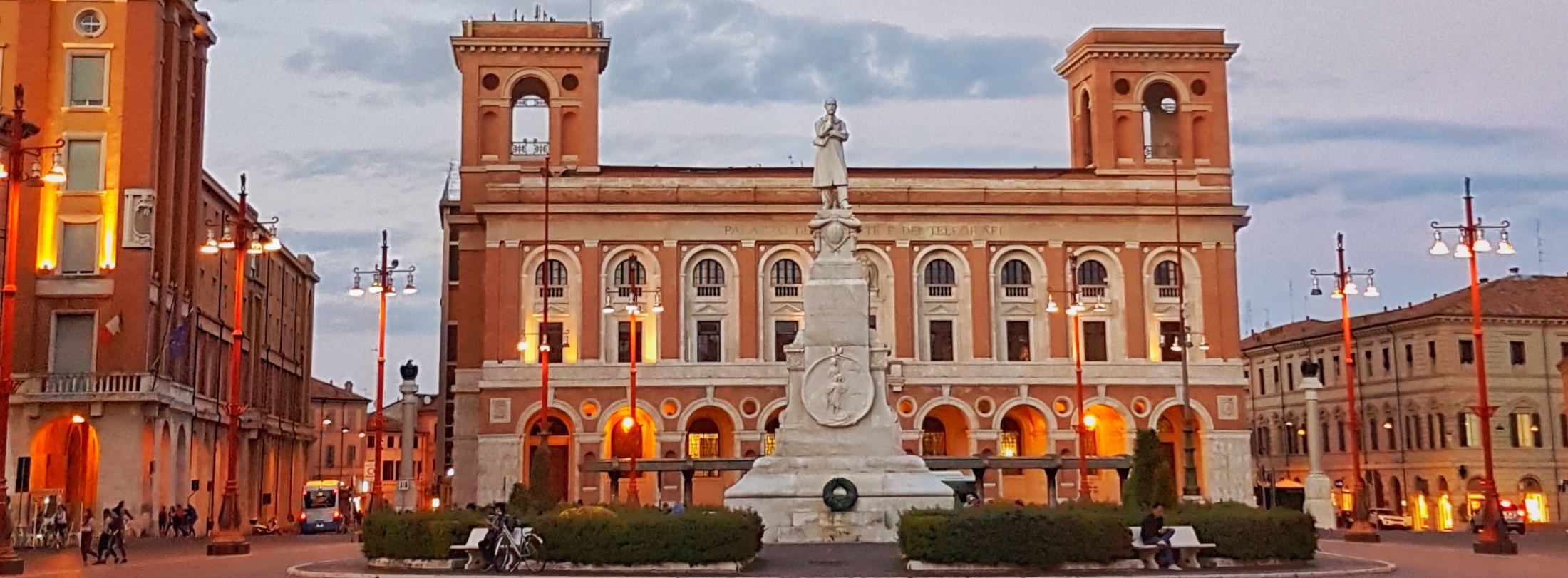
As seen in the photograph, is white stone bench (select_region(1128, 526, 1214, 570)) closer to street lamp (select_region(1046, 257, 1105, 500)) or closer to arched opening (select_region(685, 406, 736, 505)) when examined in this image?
street lamp (select_region(1046, 257, 1105, 500))

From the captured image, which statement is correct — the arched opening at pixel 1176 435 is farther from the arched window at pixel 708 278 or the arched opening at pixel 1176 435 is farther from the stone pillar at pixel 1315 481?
the arched window at pixel 708 278

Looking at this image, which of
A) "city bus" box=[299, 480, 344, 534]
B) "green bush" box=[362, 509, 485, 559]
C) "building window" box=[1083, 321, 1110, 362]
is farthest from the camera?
"building window" box=[1083, 321, 1110, 362]

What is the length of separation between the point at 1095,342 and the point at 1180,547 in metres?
42.0

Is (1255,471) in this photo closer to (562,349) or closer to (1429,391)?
(1429,391)

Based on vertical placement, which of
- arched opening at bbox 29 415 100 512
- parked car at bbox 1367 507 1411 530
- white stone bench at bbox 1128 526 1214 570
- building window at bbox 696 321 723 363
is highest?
building window at bbox 696 321 723 363

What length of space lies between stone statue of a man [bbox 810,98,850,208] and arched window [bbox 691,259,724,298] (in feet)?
105

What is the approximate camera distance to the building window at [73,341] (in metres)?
49.7

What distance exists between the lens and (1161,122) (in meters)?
74.8

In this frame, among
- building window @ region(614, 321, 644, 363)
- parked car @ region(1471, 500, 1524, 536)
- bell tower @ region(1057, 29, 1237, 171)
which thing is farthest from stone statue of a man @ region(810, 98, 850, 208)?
bell tower @ region(1057, 29, 1237, 171)

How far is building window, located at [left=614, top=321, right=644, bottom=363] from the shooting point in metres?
63.8

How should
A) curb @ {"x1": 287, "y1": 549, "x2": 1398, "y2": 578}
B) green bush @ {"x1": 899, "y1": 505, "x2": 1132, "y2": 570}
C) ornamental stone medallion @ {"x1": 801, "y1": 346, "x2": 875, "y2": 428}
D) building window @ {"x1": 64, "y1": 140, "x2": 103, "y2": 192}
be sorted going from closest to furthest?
curb @ {"x1": 287, "y1": 549, "x2": 1398, "y2": 578} < green bush @ {"x1": 899, "y1": 505, "x2": 1132, "y2": 570} < ornamental stone medallion @ {"x1": 801, "y1": 346, "x2": 875, "y2": 428} < building window @ {"x1": 64, "y1": 140, "x2": 103, "y2": 192}

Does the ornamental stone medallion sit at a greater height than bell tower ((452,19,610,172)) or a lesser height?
lesser

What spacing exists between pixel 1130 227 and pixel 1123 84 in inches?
330

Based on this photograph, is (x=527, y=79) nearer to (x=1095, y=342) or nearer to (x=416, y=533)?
(x=1095, y=342)
